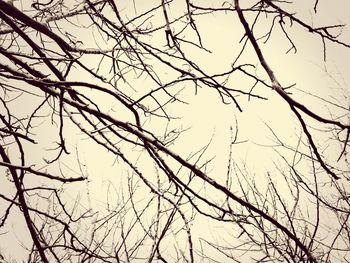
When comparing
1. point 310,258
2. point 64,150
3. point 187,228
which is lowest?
point 310,258

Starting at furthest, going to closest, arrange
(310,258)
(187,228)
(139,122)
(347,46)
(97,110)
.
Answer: (187,228), (139,122), (97,110), (347,46), (310,258)

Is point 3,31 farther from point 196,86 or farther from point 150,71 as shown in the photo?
point 196,86

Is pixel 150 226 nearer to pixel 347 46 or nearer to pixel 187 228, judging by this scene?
pixel 187 228

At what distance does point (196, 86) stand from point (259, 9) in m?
0.60

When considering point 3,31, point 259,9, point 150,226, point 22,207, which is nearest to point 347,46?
point 259,9

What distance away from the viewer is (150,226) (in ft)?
13.0

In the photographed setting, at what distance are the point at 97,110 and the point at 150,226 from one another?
2773mm

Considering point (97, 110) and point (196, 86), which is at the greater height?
point (196, 86)

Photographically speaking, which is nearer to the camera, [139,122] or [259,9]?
[259,9]

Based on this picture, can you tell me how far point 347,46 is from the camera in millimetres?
1304

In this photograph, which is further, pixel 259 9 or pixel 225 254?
pixel 225 254

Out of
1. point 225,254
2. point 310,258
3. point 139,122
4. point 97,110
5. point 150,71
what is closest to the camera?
point 310,258

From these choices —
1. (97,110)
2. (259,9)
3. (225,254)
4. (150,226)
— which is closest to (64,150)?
(97,110)

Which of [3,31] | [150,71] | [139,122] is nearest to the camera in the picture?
[139,122]
